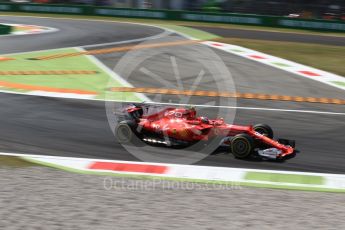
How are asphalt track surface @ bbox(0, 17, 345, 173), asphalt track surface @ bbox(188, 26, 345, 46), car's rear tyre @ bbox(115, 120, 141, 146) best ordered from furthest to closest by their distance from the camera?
asphalt track surface @ bbox(188, 26, 345, 46)
car's rear tyre @ bbox(115, 120, 141, 146)
asphalt track surface @ bbox(0, 17, 345, 173)

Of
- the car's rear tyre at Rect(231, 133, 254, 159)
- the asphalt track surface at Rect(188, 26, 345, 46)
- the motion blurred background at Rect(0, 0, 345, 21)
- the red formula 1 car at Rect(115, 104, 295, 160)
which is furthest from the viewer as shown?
the motion blurred background at Rect(0, 0, 345, 21)

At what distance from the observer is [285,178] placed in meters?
8.12

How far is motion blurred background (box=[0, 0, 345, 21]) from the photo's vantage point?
3444 cm

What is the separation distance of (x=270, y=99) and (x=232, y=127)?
16.6 ft

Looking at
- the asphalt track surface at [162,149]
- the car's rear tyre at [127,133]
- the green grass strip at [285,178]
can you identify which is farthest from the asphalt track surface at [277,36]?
the green grass strip at [285,178]

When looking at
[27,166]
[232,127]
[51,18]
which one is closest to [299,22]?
[51,18]

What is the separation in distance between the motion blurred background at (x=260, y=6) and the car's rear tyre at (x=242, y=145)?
27.6 meters

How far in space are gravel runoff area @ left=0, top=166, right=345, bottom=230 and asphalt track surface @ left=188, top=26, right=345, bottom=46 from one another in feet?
67.7

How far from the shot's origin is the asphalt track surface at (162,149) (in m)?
9.16

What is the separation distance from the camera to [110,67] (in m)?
18.4

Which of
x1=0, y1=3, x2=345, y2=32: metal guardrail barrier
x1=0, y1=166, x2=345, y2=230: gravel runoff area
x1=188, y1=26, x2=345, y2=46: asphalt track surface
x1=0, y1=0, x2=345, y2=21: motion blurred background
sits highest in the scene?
x1=0, y1=0, x2=345, y2=21: motion blurred background

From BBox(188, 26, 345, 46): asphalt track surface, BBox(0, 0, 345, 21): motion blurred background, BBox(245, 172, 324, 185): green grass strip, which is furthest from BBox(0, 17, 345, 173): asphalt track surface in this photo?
BBox(0, 0, 345, 21): motion blurred background

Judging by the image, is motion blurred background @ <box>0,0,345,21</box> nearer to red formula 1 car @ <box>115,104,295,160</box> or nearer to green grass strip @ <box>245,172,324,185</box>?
red formula 1 car @ <box>115,104,295,160</box>

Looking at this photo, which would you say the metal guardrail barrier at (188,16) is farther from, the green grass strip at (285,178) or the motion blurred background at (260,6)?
the green grass strip at (285,178)
